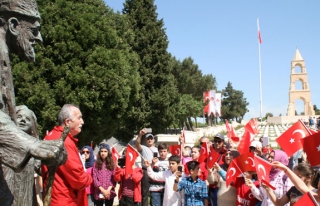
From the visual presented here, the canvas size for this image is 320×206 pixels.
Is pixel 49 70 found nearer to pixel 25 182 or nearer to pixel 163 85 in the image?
pixel 163 85

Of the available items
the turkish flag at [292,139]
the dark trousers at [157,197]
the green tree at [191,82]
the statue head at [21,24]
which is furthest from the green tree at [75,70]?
the green tree at [191,82]

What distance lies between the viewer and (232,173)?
20.0 feet

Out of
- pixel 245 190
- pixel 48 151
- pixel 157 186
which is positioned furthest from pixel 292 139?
pixel 48 151

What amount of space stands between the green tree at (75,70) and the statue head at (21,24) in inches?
590

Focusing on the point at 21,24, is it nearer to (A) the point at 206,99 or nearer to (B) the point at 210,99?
(B) the point at 210,99

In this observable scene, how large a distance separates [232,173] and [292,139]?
4.73 feet

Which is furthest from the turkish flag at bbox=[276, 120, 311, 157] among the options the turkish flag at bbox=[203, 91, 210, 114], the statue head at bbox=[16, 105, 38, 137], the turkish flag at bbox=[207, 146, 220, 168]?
the turkish flag at bbox=[203, 91, 210, 114]

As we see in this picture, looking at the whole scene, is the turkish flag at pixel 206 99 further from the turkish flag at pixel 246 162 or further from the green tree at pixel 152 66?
the turkish flag at pixel 246 162

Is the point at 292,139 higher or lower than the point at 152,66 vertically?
lower

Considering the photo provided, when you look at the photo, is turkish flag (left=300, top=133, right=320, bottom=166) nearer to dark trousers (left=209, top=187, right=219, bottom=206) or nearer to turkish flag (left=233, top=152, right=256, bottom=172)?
turkish flag (left=233, top=152, right=256, bottom=172)

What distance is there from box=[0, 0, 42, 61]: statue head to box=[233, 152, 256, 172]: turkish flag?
4.31 meters

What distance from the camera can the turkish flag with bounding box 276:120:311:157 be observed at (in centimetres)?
685

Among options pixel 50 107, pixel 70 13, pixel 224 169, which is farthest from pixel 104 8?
pixel 224 169

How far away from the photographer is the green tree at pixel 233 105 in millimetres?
89125
